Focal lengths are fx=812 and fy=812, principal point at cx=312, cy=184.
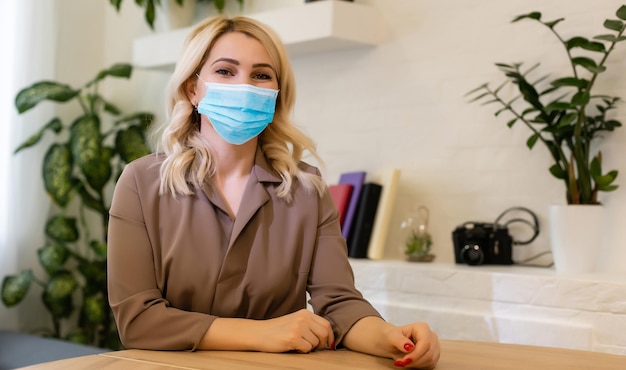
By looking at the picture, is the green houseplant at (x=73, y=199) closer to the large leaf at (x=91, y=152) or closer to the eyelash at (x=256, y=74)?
the large leaf at (x=91, y=152)

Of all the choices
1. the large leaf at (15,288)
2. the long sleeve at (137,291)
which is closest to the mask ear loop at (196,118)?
the long sleeve at (137,291)

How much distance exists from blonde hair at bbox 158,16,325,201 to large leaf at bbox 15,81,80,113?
1.91 meters

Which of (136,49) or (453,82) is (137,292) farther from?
(136,49)

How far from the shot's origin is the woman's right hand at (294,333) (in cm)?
154

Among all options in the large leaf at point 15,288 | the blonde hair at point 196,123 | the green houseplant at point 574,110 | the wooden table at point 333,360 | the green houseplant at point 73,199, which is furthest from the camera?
the green houseplant at point 73,199

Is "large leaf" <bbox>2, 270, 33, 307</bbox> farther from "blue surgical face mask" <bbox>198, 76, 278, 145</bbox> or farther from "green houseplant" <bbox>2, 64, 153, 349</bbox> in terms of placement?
"blue surgical face mask" <bbox>198, 76, 278, 145</bbox>

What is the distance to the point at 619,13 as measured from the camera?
2363 mm

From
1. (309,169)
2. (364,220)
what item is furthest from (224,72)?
(364,220)

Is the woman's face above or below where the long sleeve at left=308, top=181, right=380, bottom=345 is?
above

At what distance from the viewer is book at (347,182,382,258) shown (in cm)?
301

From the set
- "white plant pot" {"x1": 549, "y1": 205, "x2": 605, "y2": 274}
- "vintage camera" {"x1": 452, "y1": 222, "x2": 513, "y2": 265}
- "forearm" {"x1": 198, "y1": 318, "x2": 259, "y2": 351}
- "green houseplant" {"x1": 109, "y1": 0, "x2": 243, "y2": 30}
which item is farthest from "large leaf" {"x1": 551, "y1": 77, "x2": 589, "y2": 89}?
"green houseplant" {"x1": 109, "y1": 0, "x2": 243, "y2": 30}

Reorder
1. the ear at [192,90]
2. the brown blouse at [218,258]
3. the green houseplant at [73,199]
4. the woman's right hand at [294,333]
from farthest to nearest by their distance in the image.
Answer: the green houseplant at [73,199] → the ear at [192,90] → the brown blouse at [218,258] → the woman's right hand at [294,333]

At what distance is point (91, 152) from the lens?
3766 millimetres

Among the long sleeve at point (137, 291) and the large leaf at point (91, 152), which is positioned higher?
the large leaf at point (91, 152)
